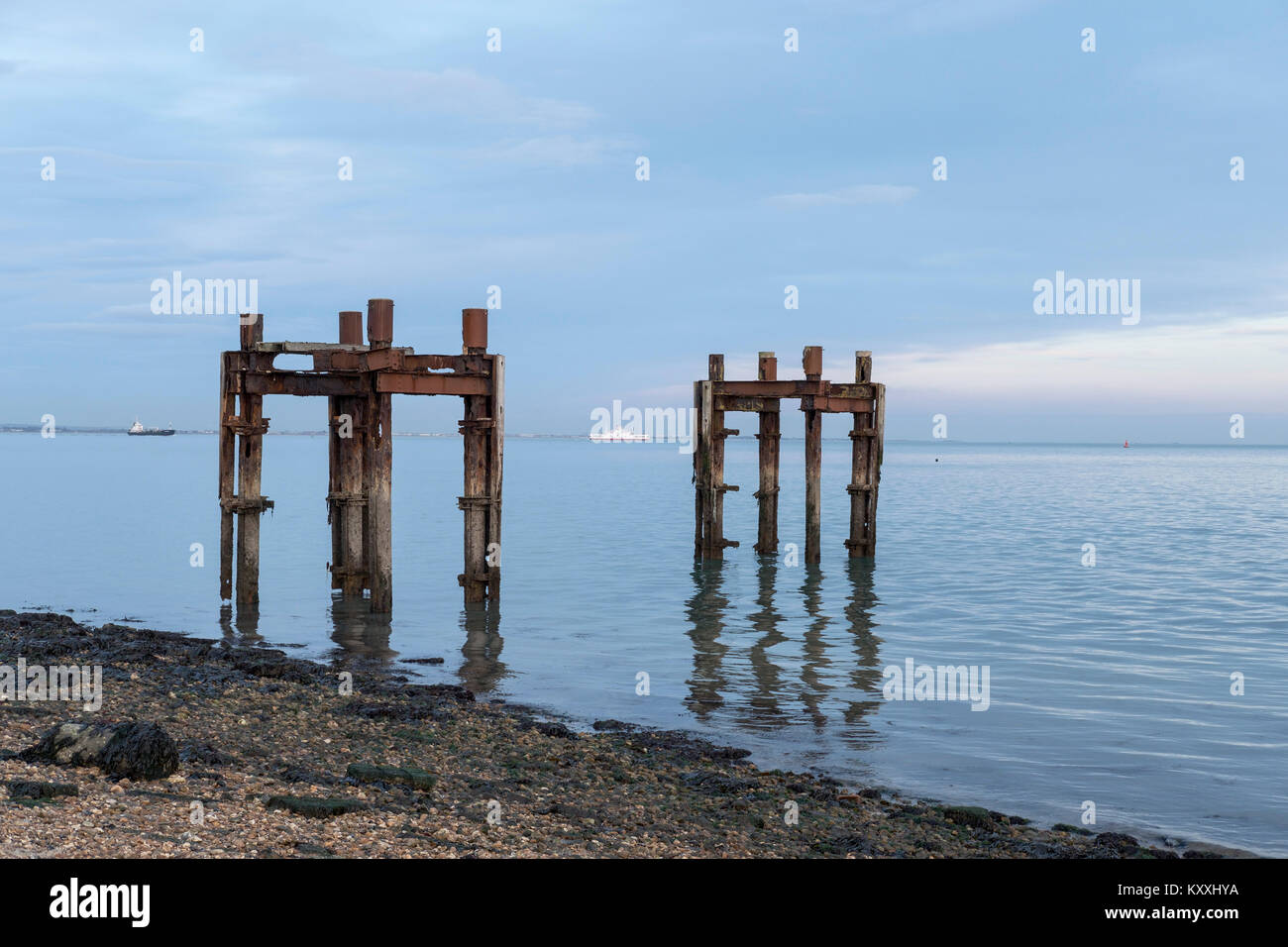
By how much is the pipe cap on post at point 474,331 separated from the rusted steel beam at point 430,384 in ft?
1.70

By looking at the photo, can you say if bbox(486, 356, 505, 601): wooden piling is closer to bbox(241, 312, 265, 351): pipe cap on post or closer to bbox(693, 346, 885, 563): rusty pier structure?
bbox(241, 312, 265, 351): pipe cap on post

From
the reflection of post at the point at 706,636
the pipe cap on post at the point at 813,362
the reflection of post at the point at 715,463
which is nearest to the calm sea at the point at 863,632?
the reflection of post at the point at 706,636

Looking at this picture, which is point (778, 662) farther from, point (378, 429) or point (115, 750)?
point (115, 750)

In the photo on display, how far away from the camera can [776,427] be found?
30.2 metres

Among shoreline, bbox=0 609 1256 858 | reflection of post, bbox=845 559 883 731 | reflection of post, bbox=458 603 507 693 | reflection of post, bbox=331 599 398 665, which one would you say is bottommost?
reflection of post, bbox=845 559 883 731

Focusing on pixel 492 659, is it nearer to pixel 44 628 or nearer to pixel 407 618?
pixel 407 618

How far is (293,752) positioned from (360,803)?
2.48 metres

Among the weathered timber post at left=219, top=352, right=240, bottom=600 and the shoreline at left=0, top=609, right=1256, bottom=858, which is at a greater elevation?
the weathered timber post at left=219, top=352, right=240, bottom=600

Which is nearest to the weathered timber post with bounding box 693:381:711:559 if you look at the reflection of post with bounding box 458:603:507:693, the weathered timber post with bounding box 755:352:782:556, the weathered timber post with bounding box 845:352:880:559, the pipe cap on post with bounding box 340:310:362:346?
the weathered timber post with bounding box 755:352:782:556

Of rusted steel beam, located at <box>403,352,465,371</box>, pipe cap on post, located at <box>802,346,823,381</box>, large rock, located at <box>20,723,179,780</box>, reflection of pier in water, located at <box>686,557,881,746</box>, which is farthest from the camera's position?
pipe cap on post, located at <box>802,346,823,381</box>

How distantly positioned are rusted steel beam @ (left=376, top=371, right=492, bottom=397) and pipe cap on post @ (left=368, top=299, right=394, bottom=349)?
1.84 ft

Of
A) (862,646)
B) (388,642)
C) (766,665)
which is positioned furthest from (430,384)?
(862,646)

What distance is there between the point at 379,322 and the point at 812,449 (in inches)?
532

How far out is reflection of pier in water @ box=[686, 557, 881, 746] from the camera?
15.1m
